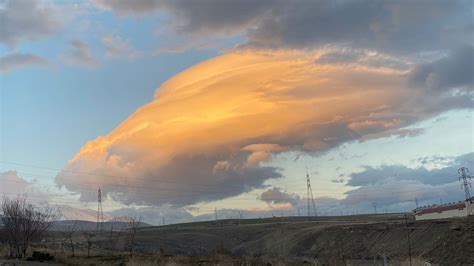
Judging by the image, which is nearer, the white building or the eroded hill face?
the eroded hill face

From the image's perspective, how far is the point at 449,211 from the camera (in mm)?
103500

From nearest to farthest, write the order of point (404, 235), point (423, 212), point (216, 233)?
point (404, 235)
point (423, 212)
point (216, 233)

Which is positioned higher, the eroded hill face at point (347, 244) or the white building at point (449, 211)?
the white building at point (449, 211)

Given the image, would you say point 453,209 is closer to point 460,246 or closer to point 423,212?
point 423,212

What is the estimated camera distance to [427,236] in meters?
67.9

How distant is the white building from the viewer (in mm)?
97062

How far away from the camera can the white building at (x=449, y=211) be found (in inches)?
3821

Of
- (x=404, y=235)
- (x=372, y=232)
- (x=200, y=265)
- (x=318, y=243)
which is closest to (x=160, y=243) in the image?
(x=318, y=243)

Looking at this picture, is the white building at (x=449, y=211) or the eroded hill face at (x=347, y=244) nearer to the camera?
the eroded hill face at (x=347, y=244)

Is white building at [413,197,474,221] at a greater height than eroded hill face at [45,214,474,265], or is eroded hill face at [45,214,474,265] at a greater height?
white building at [413,197,474,221]

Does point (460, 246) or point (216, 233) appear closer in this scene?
point (460, 246)

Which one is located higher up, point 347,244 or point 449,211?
point 449,211

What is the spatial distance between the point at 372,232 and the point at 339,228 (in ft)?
38.8

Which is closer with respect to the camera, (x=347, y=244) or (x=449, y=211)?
(x=347, y=244)
